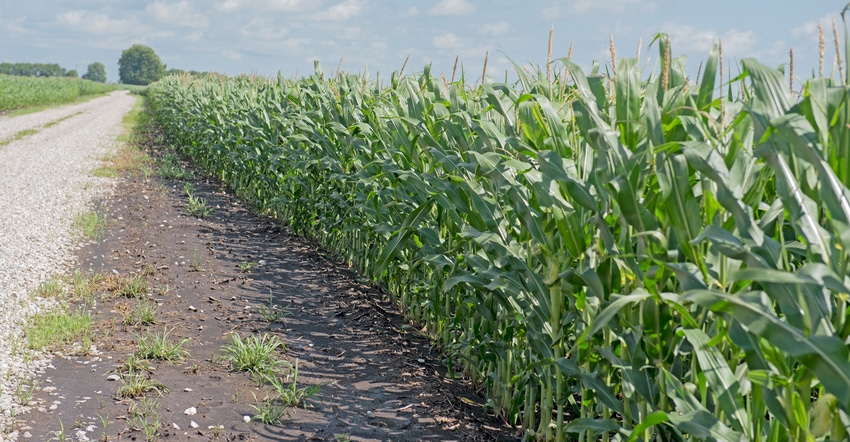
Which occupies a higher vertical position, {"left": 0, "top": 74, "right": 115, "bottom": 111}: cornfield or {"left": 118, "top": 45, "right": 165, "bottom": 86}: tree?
{"left": 118, "top": 45, "right": 165, "bottom": 86}: tree

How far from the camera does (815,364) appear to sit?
5.72 ft

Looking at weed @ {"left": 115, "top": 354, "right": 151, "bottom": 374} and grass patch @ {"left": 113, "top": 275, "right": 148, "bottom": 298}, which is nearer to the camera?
weed @ {"left": 115, "top": 354, "right": 151, "bottom": 374}

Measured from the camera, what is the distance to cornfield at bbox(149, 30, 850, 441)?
6.24ft

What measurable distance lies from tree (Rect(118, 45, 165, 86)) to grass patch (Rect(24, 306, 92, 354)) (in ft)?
464

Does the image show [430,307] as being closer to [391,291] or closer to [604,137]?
[391,291]

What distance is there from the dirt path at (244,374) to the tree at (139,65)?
459 feet

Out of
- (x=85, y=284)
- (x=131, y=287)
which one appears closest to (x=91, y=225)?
(x=85, y=284)

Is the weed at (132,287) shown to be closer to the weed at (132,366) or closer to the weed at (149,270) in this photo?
the weed at (149,270)

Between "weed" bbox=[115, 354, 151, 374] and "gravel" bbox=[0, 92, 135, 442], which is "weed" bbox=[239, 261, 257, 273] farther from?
"weed" bbox=[115, 354, 151, 374]

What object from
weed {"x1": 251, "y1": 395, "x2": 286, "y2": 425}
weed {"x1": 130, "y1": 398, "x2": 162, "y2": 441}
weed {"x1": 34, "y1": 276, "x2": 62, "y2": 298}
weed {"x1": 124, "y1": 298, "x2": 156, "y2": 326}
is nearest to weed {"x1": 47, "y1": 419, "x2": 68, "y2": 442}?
weed {"x1": 130, "y1": 398, "x2": 162, "y2": 441}

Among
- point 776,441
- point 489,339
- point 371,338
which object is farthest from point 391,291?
point 776,441

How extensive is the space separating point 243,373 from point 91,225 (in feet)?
16.0

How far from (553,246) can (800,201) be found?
4.46ft

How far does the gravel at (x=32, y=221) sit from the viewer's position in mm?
4535
